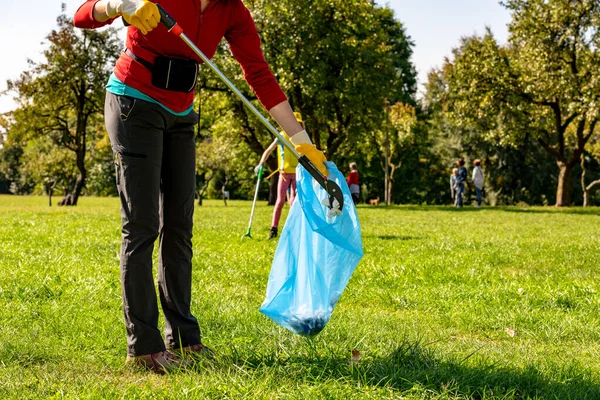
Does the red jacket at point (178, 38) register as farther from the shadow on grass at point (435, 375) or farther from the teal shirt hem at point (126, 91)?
the shadow on grass at point (435, 375)

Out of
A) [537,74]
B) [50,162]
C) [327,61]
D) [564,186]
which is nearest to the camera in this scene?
[537,74]

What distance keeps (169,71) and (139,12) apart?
1.23 feet

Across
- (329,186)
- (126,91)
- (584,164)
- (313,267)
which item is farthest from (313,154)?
(584,164)

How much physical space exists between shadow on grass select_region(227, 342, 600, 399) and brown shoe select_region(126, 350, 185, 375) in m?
0.31

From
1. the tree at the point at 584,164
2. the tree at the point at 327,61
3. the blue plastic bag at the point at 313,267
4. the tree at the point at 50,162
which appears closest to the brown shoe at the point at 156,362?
the blue plastic bag at the point at 313,267

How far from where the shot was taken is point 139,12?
3.07 metres

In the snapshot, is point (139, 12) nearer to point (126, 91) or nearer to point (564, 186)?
point (126, 91)

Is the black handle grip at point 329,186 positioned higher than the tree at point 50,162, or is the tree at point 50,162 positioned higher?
the tree at point 50,162

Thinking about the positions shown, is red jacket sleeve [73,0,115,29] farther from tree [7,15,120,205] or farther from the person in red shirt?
tree [7,15,120,205]

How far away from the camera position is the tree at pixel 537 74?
27.2 m

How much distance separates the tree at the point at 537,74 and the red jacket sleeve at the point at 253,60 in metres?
24.3

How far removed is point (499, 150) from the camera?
45125 millimetres

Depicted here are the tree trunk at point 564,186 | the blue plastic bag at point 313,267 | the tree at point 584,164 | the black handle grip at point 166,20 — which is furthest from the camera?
the tree at point 584,164

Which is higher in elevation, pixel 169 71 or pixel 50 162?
pixel 50 162
